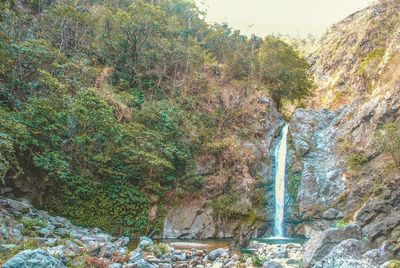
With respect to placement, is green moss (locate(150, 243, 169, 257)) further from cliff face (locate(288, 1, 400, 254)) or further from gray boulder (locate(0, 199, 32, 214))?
cliff face (locate(288, 1, 400, 254))

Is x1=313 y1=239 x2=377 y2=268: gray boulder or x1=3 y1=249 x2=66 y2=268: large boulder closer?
x1=3 y1=249 x2=66 y2=268: large boulder

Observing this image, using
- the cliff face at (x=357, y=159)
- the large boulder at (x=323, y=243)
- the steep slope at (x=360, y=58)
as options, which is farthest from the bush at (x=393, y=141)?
the large boulder at (x=323, y=243)

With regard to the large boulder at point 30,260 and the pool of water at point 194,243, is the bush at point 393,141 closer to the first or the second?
the pool of water at point 194,243

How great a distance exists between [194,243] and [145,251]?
3.51m

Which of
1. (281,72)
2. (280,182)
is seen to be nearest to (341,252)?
(280,182)

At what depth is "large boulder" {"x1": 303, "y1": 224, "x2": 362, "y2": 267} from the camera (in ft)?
33.7

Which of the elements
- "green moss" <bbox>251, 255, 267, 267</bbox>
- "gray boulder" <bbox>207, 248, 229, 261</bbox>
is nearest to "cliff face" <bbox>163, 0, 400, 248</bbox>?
"gray boulder" <bbox>207, 248, 229, 261</bbox>

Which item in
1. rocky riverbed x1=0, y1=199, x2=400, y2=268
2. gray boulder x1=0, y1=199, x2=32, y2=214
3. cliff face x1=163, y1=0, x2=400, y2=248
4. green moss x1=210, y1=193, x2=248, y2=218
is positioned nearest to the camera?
rocky riverbed x1=0, y1=199, x2=400, y2=268

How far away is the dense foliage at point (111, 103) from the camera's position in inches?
583

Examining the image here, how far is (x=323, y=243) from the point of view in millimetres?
10422

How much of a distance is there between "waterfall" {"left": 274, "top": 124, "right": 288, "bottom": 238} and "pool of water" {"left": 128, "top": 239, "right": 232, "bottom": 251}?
11.2 feet

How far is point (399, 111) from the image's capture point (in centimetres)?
2058

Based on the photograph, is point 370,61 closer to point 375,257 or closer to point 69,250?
point 375,257

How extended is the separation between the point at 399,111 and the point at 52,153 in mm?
17796
